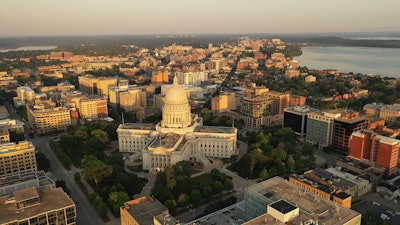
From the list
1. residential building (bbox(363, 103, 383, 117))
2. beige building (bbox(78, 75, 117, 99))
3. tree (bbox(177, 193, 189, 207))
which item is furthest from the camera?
beige building (bbox(78, 75, 117, 99))

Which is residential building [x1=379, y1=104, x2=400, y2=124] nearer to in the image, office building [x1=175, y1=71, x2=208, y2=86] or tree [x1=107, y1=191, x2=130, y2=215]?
tree [x1=107, y1=191, x2=130, y2=215]

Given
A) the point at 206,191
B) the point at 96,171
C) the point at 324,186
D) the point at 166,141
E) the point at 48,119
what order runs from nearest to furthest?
the point at 324,186
the point at 206,191
the point at 96,171
the point at 166,141
the point at 48,119

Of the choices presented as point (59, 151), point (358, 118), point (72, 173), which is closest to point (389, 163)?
point (358, 118)

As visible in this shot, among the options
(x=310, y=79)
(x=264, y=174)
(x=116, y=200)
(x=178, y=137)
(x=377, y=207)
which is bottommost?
(x=377, y=207)

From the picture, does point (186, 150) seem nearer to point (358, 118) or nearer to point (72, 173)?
point (72, 173)

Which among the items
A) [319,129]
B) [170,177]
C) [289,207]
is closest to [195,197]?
[170,177]

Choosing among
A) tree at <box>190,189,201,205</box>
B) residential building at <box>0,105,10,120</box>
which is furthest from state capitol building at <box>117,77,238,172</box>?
residential building at <box>0,105,10,120</box>

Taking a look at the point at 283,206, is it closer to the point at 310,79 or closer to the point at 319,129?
the point at 319,129

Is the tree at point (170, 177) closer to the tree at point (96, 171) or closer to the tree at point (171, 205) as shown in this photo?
the tree at point (171, 205)
